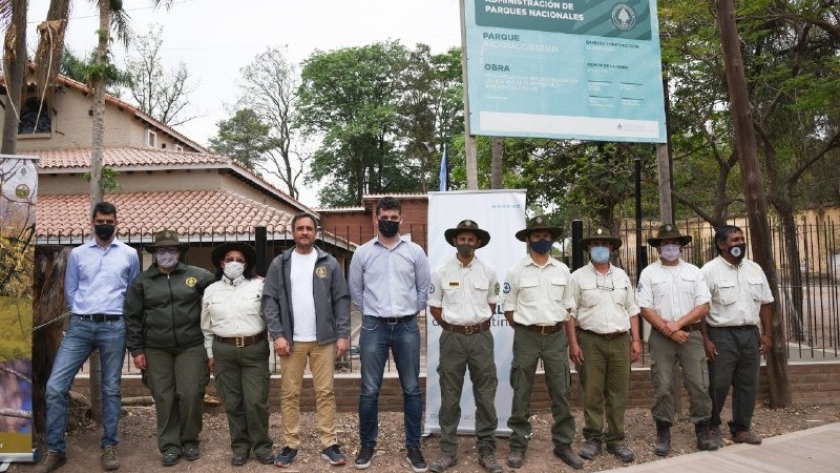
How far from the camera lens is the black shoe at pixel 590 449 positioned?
17.5 ft

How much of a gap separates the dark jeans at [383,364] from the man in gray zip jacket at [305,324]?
210mm

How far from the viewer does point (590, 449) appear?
5.37 meters

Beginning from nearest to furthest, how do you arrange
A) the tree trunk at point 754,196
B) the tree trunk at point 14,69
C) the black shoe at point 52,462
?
the black shoe at point 52,462 < the tree trunk at point 754,196 < the tree trunk at point 14,69

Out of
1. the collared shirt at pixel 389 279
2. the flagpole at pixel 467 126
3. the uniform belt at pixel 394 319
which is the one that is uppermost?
the flagpole at pixel 467 126

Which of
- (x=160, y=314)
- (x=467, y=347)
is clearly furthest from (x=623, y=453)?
(x=160, y=314)

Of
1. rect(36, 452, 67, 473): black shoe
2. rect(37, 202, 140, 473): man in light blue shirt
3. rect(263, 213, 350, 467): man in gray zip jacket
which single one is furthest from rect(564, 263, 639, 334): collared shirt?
rect(36, 452, 67, 473): black shoe

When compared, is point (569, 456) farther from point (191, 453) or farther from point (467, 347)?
point (191, 453)

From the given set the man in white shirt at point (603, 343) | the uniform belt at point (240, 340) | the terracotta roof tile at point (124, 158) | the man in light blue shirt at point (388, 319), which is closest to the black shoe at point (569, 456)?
the man in white shirt at point (603, 343)

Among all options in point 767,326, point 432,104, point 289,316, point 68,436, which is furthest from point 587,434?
point 432,104

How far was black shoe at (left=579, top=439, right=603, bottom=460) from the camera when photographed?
5.34 m

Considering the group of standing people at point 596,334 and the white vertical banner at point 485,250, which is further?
the white vertical banner at point 485,250

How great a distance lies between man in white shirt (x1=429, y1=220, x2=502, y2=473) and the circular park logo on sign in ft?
12.7

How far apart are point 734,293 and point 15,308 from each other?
19.8 ft

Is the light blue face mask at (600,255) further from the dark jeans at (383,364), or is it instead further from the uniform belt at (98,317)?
the uniform belt at (98,317)
